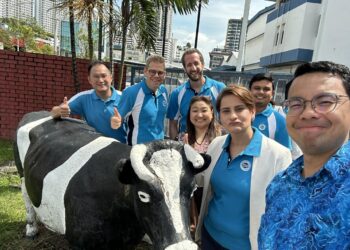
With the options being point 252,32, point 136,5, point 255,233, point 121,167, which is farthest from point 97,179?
point 252,32

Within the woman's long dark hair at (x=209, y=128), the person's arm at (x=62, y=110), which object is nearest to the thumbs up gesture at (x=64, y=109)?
the person's arm at (x=62, y=110)

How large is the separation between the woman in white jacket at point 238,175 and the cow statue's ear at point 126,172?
58 centimetres

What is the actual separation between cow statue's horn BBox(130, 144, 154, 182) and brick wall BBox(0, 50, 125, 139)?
6.32 m

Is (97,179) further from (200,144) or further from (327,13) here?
(327,13)

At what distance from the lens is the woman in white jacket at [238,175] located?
210cm

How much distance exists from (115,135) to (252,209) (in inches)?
81.5

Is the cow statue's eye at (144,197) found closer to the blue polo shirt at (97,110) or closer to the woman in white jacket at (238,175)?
the woman in white jacket at (238,175)

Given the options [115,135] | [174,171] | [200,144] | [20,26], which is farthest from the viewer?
[20,26]

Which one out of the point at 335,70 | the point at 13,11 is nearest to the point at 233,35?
the point at 13,11

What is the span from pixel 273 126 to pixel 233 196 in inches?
43.7

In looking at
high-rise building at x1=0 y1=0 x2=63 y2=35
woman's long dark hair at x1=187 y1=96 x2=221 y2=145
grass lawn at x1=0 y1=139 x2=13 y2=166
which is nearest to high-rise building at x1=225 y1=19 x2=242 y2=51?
high-rise building at x1=0 y1=0 x2=63 y2=35

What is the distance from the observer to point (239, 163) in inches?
85.7

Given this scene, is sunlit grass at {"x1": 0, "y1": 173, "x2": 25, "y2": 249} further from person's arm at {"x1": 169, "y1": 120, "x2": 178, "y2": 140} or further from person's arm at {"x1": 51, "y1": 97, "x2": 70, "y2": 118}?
person's arm at {"x1": 169, "y1": 120, "x2": 178, "y2": 140}

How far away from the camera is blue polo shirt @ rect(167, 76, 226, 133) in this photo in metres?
3.70
